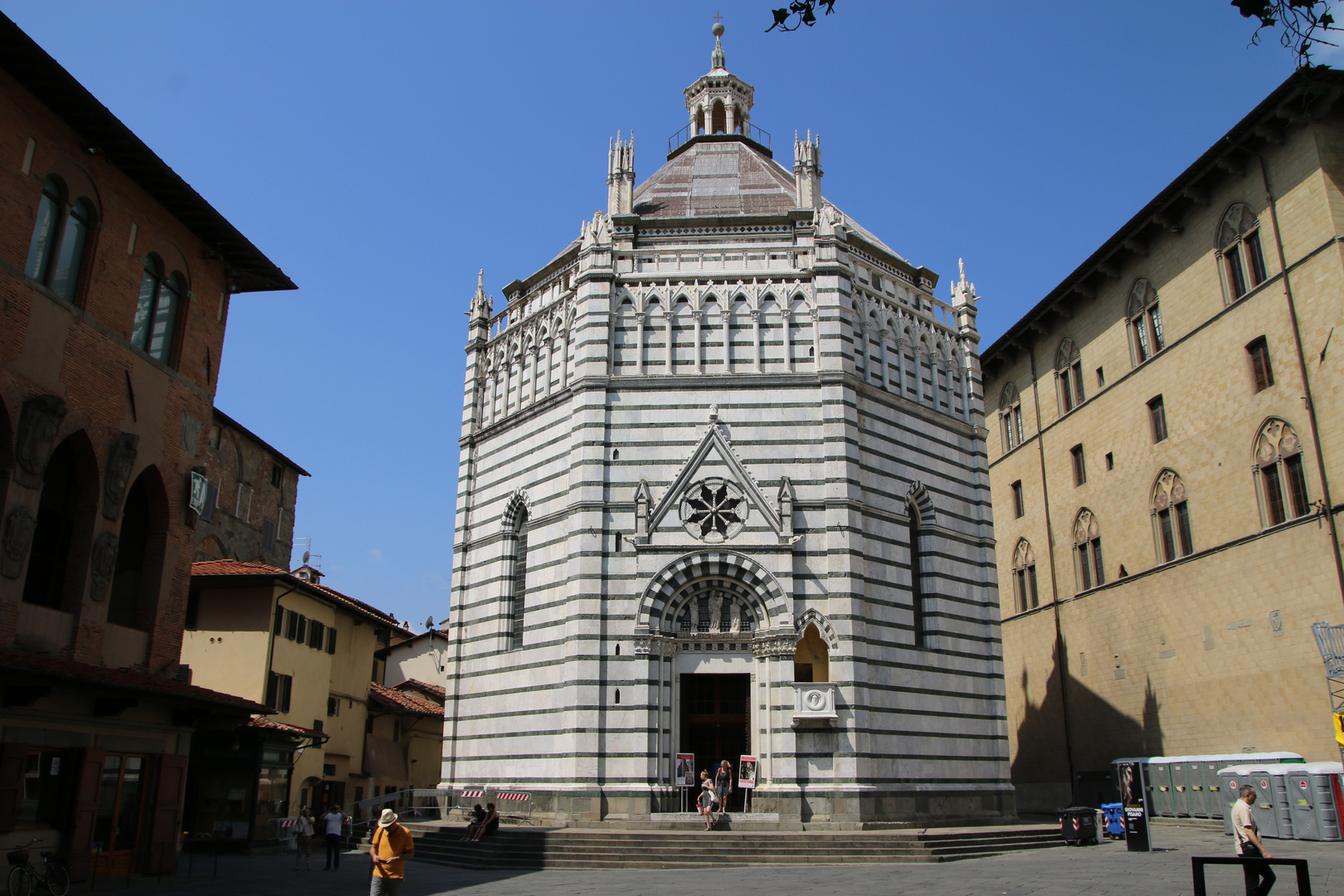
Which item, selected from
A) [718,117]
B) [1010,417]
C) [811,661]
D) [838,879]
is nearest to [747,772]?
[811,661]

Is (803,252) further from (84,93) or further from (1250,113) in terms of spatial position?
(84,93)

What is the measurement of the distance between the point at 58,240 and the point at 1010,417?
3718 centimetres

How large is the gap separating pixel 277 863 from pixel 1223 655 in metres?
27.0

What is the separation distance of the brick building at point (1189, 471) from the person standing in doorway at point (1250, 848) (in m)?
13.9

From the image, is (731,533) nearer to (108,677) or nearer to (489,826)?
(489,826)

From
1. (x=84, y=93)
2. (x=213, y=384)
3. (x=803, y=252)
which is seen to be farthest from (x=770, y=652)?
(x=84, y=93)

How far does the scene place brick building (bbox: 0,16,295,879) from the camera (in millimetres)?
16078

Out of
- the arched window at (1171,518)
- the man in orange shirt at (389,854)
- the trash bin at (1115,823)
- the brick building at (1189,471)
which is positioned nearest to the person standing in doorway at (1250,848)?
the man in orange shirt at (389,854)

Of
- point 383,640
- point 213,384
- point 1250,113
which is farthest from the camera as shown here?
point 383,640

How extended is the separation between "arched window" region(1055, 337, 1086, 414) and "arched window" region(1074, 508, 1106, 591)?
4.40 metres

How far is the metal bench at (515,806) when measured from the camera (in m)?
25.0

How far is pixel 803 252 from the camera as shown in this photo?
1117 inches

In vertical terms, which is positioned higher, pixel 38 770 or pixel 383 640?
pixel 383 640

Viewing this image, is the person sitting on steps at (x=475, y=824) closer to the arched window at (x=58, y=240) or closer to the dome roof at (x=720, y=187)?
the arched window at (x=58, y=240)
